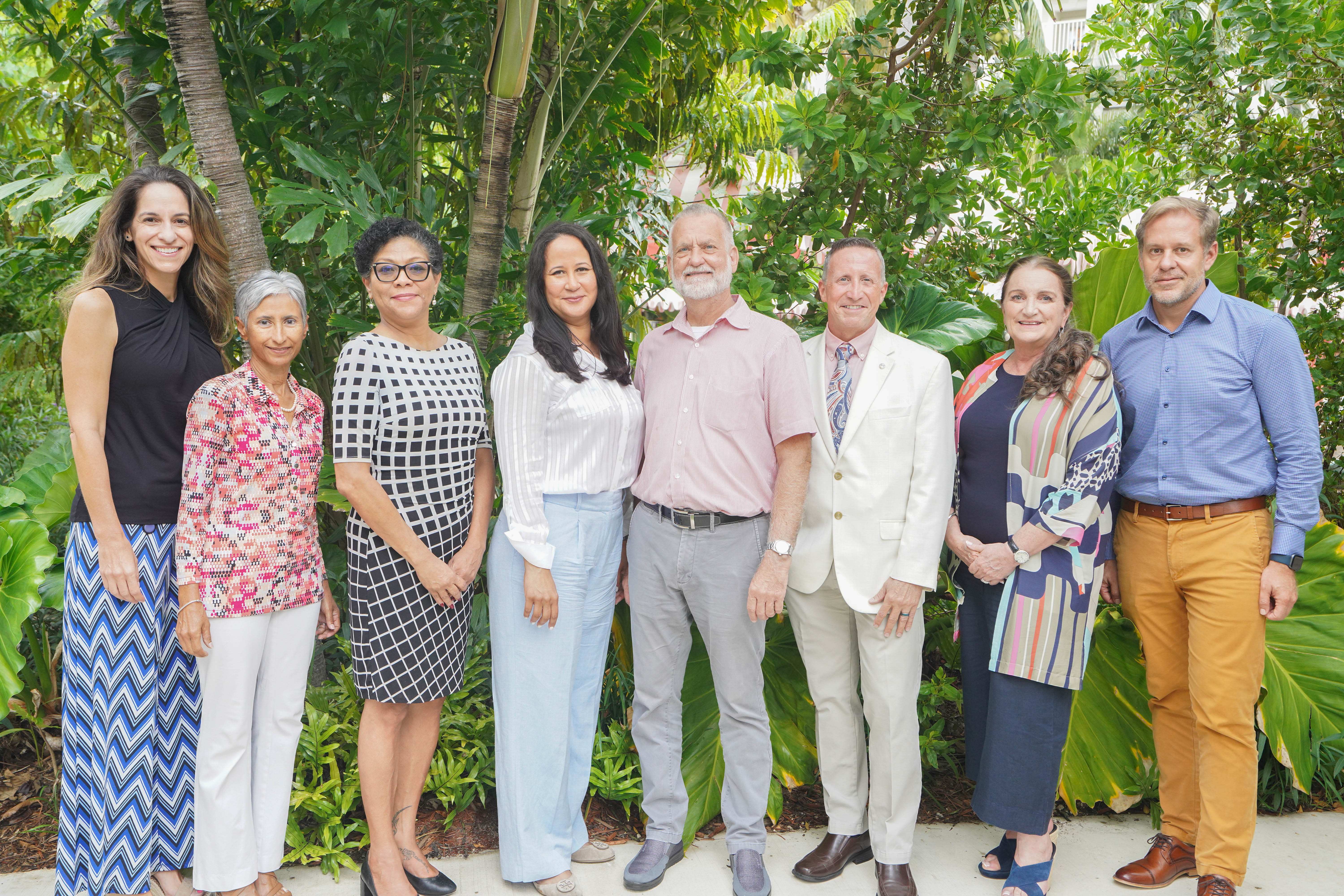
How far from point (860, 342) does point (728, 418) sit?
0.48m

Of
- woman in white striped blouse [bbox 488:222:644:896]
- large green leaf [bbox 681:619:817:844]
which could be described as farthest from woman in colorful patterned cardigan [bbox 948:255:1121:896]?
woman in white striped blouse [bbox 488:222:644:896]

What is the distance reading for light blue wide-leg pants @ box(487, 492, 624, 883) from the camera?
245 cm

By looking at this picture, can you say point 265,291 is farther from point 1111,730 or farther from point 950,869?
point 1111,730

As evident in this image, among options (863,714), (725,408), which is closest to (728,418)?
(725,408)

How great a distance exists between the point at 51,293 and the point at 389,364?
11.3ft

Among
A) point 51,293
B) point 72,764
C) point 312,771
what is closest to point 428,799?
point 312,771

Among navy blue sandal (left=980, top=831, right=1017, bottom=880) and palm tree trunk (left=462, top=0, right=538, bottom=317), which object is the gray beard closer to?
palm tree trunk (left=462, top=0, right=538, bottom=317)

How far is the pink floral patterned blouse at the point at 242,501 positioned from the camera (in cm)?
217

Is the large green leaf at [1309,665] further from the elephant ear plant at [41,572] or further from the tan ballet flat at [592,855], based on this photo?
the elephant ear plant at [41,572]

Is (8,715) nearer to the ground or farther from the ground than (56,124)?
nearer to the ground

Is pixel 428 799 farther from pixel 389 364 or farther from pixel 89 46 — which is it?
pixel 89 46

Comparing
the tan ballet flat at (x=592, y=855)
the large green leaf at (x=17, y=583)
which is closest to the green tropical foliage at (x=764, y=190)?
the large green leaf at (x=17, y=583)

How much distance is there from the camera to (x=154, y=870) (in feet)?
8.03

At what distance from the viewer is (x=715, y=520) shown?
2477mm
